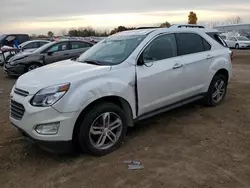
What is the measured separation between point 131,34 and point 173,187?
2.90 m

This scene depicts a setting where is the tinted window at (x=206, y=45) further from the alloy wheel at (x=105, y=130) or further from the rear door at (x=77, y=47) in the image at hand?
the rear door at (x=77, y=47)

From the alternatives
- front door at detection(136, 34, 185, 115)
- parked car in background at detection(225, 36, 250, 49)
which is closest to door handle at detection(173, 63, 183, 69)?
front door at detection(136, 34, 185, 115)

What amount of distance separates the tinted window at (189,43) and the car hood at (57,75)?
5.63ft

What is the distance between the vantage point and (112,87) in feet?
13.7

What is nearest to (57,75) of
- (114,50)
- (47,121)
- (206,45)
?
(47,121)

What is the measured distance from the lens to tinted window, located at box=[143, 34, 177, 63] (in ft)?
15.7

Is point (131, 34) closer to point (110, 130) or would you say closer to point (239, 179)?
point (110, 130)

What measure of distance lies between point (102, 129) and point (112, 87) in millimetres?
597

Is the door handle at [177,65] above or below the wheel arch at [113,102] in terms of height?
above

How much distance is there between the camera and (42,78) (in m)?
4.13

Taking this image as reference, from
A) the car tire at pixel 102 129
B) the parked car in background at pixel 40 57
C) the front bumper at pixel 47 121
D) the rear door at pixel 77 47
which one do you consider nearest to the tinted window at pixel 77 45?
the rear door at pixel 77 47

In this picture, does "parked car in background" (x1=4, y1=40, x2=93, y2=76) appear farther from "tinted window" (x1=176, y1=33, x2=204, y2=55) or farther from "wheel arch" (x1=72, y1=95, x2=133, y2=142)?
"wheel arch" (x1=72, y1=95, x2=133, y2=142)

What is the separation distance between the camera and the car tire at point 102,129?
3920 millimetres

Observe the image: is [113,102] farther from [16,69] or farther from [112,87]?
[16,69]
